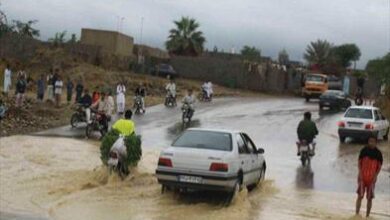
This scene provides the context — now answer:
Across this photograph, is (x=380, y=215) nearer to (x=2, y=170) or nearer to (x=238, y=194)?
(x=238, y=194)

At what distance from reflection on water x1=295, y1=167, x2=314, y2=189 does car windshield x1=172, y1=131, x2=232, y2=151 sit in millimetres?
4035

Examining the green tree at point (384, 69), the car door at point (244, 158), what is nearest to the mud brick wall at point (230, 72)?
the green tree at point (384, 69)

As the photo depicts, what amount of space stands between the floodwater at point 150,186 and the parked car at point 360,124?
580mm

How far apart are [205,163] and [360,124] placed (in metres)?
16.5

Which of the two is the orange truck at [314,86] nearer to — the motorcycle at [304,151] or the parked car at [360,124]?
the parked car at [360,124]

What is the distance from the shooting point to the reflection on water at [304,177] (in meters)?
19.2

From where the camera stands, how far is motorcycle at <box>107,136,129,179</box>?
17.6 meters

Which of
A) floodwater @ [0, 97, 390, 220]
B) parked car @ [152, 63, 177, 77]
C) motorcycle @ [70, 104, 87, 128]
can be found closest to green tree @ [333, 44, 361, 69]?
parked car @ [152, 63, 177, 77]

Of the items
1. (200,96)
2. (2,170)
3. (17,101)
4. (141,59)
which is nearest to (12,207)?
(2,170)

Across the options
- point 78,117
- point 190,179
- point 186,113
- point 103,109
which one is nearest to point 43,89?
point 78,117

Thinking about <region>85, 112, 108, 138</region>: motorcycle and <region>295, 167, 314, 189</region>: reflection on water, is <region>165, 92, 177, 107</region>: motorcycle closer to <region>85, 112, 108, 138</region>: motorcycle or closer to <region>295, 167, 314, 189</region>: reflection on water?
<region>85, 112, 108, 138</region>: motorcycle

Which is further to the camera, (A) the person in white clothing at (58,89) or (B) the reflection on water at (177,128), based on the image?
(A) the person in white clothing at (58,89)

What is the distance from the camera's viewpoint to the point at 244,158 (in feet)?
52.3

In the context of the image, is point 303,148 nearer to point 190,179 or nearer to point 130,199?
point 130,199
